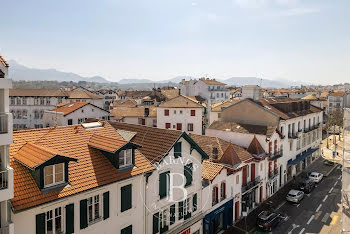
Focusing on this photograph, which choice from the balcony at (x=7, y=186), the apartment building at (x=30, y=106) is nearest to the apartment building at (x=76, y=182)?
the balcony at (x=7, y=186)

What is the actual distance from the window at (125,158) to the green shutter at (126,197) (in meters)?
1.50

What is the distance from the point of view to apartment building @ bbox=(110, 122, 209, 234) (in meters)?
21.1

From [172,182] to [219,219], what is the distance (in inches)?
392

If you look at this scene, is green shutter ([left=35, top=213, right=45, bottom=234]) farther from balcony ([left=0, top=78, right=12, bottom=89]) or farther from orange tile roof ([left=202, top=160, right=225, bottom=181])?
orange tile roof ([left=202, top=160, right=225, bottom=181])

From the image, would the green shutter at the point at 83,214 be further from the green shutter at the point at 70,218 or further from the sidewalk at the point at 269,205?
the sidewalk at the point at 269,205

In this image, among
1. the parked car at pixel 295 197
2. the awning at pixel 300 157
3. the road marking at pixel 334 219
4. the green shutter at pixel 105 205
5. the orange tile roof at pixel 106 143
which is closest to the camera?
the green shutter at pixel 105 205

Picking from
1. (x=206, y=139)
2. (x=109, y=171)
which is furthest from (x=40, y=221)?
(x=206, y=139)

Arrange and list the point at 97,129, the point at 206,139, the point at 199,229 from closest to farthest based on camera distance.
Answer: the point at 97,129 < the point at 199,229 < the point at 206,139

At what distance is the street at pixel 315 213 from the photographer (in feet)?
99.8

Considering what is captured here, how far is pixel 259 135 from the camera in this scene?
3666 cm

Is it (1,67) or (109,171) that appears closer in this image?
(1,67)

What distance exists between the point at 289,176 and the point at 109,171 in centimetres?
3864

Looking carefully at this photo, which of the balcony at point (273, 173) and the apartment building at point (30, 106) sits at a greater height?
the apartment building at point (30, 106)

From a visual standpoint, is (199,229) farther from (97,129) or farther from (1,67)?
(1,67)
